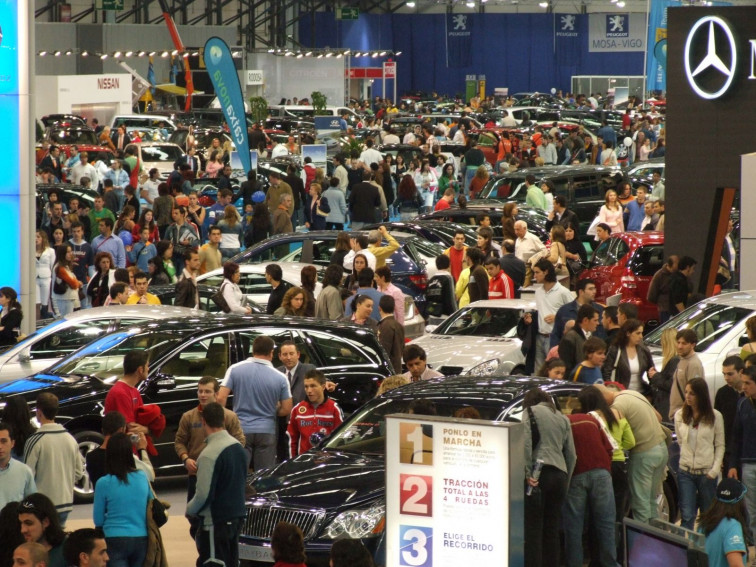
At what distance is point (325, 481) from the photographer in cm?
921

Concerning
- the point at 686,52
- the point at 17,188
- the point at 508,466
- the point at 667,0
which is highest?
the point at 667,0

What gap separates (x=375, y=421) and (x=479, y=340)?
5286mm

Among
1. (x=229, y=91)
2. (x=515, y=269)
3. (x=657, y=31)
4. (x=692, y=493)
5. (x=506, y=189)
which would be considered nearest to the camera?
(x=692, y=493)

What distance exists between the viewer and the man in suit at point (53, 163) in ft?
91.7

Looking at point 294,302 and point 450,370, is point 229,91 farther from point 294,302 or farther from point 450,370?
point 450,370

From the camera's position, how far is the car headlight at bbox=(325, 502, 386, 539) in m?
8.73

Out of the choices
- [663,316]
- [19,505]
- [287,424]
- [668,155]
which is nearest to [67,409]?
[287,424]

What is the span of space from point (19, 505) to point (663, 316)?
10791 mm

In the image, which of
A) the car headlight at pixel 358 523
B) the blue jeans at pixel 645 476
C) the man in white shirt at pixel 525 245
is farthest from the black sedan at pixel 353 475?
the man in white shirt at pixel 525 245

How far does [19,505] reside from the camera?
7.38 metres

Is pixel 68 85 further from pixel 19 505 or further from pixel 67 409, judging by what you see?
pixel 19 505

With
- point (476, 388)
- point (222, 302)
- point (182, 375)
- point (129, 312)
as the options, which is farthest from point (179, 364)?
point (222, 302)

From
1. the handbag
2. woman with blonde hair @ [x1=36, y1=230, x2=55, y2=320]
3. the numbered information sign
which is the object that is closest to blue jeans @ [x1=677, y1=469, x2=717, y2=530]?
the numbered information sign

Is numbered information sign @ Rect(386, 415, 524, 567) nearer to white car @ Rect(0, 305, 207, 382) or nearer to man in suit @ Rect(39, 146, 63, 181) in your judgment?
white car @ Rect(0, 305, 207, 382)
